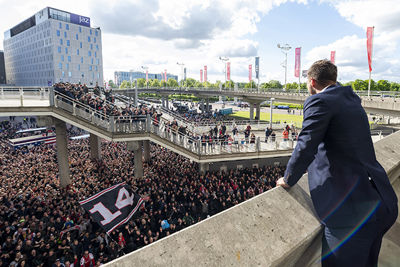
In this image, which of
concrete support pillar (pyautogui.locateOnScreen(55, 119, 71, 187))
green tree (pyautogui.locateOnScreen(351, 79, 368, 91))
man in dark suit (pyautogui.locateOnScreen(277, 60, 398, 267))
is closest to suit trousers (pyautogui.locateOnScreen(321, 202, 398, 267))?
man in dark suit (pyautogui.locateOnScreen(277, 60, 398, 267))

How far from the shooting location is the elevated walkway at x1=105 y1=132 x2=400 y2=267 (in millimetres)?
1401

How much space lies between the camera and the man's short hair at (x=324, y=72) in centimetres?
206

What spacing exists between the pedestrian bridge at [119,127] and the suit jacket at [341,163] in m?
16.8

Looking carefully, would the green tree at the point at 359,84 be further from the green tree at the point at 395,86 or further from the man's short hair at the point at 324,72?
the man's short hair at the point at 324,72

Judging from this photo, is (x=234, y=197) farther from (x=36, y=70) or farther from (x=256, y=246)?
(x=36, y=70)

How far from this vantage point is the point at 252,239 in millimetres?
1583

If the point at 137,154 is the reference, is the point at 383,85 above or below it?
above

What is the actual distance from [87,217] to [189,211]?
534 centimetres

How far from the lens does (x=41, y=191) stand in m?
15.8

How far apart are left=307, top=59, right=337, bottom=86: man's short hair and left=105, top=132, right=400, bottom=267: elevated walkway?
2.95 ft

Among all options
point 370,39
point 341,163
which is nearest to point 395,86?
point 370,39

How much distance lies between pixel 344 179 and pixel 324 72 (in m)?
0.90

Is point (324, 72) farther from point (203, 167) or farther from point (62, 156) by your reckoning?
point (203, 167)

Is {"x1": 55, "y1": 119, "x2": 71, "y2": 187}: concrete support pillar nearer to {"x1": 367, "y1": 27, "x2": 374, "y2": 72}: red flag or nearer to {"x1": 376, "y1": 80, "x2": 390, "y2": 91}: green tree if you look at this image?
{"x1": 367, "y1": 27, "x2": 374, "y2": 72}: red flag
